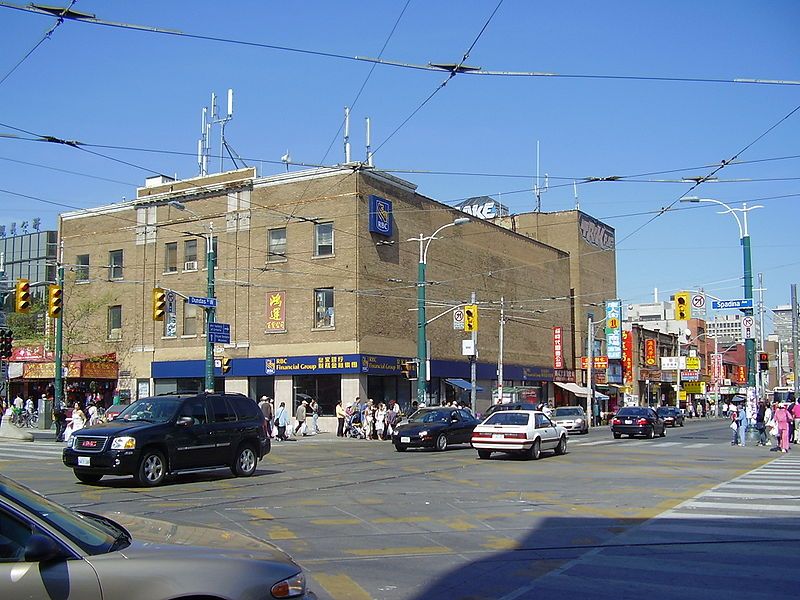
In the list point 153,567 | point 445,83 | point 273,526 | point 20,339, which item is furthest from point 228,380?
point 153,567

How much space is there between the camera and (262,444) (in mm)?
20438

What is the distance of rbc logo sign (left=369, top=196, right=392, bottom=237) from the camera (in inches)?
1754

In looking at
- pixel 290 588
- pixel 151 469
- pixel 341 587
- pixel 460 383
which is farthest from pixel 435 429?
pixel 290 588

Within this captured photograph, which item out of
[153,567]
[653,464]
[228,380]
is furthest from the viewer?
[228,380]

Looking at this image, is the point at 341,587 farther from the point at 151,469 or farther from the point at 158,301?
the point at 158,301

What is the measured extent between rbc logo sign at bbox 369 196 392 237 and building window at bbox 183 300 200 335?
480 inches

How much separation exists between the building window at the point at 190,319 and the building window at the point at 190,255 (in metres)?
2.16

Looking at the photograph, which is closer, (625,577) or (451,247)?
(625,577)

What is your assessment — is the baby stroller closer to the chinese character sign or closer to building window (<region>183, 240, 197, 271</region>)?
the chinese character sign

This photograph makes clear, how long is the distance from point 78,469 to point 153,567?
13847 millimetres

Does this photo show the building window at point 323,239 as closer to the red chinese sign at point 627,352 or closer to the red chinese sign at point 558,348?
the red chinese sign at point 558,348

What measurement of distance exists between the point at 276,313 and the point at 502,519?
34265mm

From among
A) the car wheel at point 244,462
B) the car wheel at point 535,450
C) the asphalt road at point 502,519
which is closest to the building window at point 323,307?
the asphalt road at point 502,519

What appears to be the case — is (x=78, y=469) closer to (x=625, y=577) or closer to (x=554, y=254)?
(x=625, y=577)
